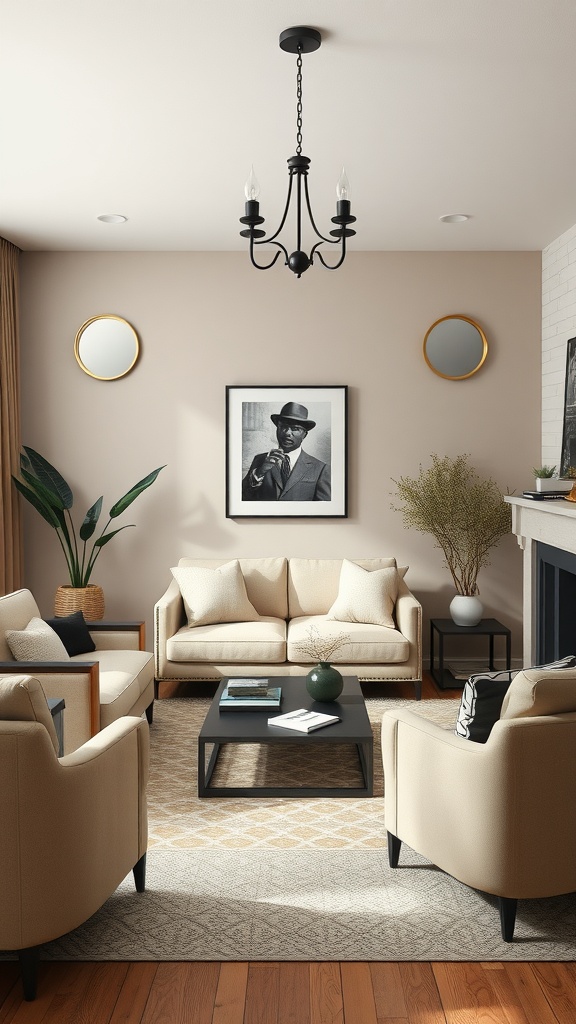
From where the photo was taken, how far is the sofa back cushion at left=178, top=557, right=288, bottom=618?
5.45m

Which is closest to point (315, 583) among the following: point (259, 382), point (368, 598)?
point (368, 598)

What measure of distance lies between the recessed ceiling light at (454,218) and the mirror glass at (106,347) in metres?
2.15

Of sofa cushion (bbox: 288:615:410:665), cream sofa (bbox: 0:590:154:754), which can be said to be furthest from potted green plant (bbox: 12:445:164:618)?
sofa cushion (bbox: 288:615:410:665)

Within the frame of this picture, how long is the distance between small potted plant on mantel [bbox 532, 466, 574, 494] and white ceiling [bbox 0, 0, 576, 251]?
1.45 meters

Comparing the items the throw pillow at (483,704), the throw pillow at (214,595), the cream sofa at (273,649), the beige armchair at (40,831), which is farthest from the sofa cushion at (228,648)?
the beige armchair at (40,831)

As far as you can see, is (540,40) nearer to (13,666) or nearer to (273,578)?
(13,666)

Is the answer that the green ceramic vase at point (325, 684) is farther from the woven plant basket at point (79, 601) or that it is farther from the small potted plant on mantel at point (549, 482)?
the woven plant basket at point (79, 601)

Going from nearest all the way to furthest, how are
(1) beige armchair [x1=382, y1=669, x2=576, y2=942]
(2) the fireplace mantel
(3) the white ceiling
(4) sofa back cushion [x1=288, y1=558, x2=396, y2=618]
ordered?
(1) beige armchair [x1=382, y1=669, x2=576, y2=942] → (3) the white ceiling → (2) the fireplace mantel → (4) sofa back cushion [x1=288, y1=558, x2=396, y2=618]

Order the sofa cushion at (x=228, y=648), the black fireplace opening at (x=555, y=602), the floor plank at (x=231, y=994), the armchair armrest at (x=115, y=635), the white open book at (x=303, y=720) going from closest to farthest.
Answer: the floor plank at (x=231, y=994)
the white open book at (x=303, y=720)
the armchair armrest at (x=115, y=635)
the black fireplace opening at (x=555, y=602)
the sofa cushion at (x=228, y=648)

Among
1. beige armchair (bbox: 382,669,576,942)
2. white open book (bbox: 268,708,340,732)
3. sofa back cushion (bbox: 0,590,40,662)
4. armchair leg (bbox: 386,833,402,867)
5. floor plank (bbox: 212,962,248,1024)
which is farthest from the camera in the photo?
sofa back cushion (bbox: 0,590,40,662)

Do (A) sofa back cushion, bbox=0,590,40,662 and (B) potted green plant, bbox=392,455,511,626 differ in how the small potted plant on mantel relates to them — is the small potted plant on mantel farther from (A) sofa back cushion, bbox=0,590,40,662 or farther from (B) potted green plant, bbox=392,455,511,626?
(A) sofa back cushion, bbox=0,590,40,662

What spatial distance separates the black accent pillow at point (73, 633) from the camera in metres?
4.24

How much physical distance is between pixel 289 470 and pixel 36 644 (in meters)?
2.41

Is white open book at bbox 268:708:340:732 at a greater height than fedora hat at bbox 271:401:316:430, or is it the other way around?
fedora hat at bbox 271:401:316:430
